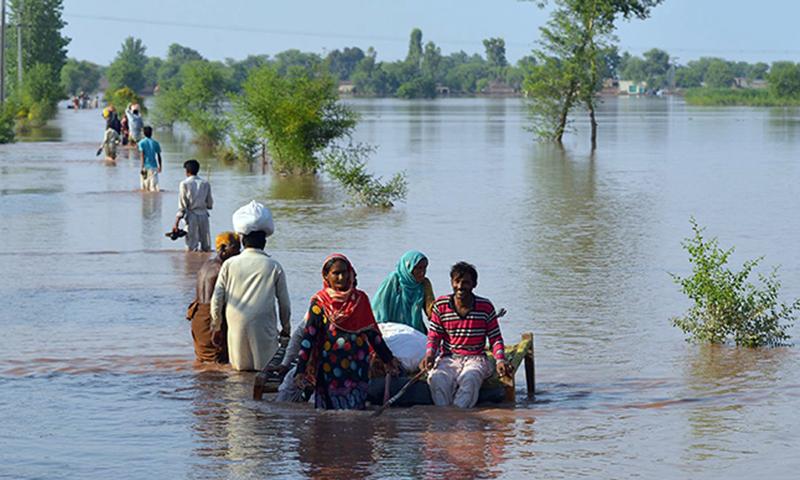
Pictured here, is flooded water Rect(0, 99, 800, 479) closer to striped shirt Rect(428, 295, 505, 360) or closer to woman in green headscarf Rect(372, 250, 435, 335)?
striped shirt Rect(428, 295, 505, 360)

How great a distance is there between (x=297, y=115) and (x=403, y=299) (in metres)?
23.7

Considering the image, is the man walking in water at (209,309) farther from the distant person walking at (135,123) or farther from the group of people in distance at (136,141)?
the distant person walking at (135,123)

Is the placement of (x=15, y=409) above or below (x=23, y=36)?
below

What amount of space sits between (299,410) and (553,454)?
70.8 inches

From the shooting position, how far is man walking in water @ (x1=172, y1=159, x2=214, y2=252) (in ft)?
54.4

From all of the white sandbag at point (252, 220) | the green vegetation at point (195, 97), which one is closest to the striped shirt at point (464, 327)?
the white sandbag at point (252, 220)

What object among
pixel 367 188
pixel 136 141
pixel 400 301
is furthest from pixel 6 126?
pixel 400 301

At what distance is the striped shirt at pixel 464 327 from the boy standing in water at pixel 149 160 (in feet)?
50.6

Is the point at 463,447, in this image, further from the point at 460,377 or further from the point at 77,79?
the point at 77,79

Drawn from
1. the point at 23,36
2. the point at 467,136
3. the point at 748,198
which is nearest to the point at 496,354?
the point at 748,198

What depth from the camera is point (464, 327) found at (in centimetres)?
902

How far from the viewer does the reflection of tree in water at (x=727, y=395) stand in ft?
28.3

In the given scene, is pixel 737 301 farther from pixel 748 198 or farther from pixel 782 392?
pixel 748 198

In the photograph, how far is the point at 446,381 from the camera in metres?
9.07
